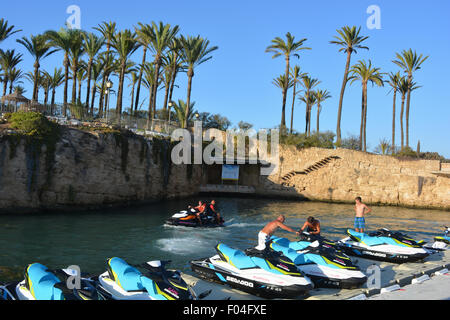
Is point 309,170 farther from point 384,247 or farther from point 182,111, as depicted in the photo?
point 384,247

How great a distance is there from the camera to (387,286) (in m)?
10.4

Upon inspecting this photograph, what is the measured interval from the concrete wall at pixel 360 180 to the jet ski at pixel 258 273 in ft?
113

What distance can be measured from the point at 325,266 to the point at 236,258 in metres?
2.56

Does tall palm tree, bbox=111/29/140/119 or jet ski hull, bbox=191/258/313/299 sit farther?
tall palm tree, bbox=111/29/140/119

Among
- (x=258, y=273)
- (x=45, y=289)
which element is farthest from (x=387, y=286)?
(x=45, y=289)

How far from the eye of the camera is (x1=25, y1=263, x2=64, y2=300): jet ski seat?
738 centimetres

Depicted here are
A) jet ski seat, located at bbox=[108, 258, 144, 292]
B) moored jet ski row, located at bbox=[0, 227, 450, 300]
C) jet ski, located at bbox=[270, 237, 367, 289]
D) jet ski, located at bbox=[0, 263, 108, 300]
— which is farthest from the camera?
jet ski, located at bbox=[270, 237, 367, 289]

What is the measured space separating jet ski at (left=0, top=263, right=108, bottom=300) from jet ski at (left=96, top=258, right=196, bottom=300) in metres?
0.44

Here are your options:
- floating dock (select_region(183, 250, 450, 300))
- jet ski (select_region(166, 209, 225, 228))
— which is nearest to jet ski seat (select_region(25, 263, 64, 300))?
floating dock (select_region(183, 250, 450, 300))

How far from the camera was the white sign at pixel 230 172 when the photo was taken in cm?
4325

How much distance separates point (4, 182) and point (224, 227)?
1372 centimetres

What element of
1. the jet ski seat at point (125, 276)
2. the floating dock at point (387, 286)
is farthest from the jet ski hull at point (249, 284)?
the jet ski seat at point (125, 276)

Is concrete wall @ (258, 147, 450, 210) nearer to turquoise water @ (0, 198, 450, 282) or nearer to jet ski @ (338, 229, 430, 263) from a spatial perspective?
turquoise water @ (0, 198, 450, 282)

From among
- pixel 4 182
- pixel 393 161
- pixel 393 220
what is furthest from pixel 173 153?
pixel 393 161
